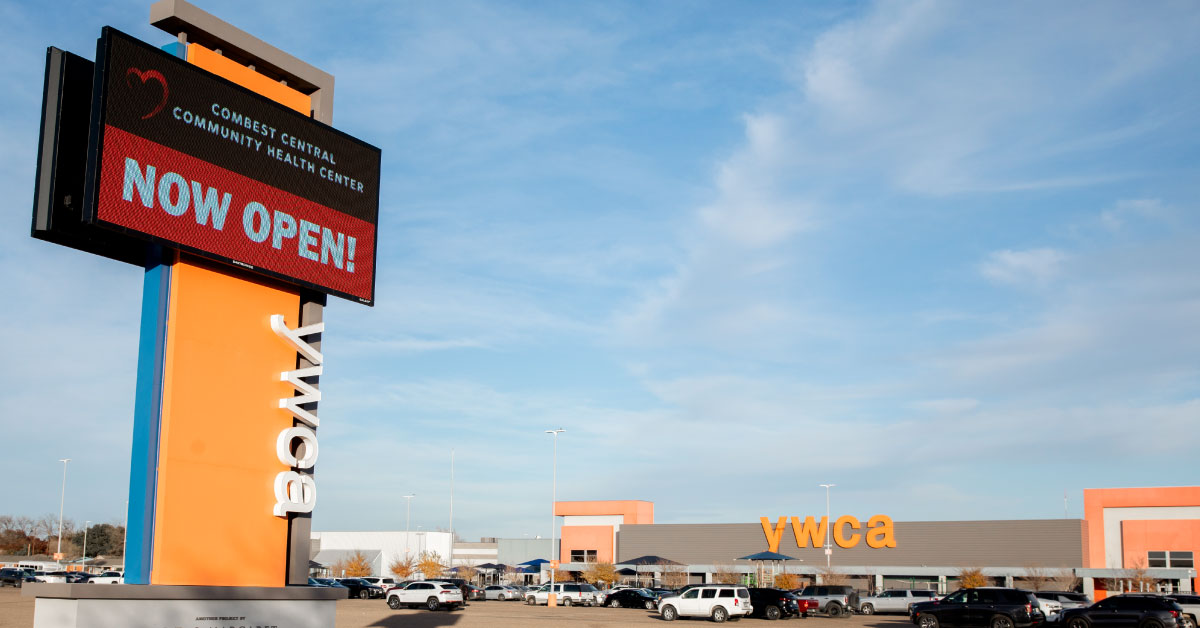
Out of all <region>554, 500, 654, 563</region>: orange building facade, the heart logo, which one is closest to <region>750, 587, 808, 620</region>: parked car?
the heart logo

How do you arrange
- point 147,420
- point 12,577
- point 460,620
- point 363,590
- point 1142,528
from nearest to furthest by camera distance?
1. point 147,420
2. point 460,620
3. point 1142,528
4. point 363,590
5. point 12,577

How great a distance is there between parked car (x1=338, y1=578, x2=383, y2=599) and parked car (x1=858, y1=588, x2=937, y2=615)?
32508 mm

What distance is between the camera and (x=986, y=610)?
119 ft

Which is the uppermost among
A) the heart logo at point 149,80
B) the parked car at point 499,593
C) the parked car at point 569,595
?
the heart logo at point 149,80

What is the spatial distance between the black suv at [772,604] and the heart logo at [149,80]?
37.6 m

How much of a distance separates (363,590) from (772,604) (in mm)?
32411

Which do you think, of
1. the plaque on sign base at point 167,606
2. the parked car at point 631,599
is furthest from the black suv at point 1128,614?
the parked car at point 631,599

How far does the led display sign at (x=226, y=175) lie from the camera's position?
55.3ft

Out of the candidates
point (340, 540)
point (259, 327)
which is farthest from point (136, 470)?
point (340, 540)

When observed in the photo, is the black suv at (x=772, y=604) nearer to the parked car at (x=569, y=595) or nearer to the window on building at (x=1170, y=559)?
the parked car at (x=569, y=595)

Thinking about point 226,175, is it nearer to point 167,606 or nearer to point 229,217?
point 229,217

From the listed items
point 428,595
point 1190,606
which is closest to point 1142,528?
point 1190,606

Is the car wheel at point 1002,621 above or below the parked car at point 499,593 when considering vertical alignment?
above

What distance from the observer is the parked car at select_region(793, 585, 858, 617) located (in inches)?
2098
